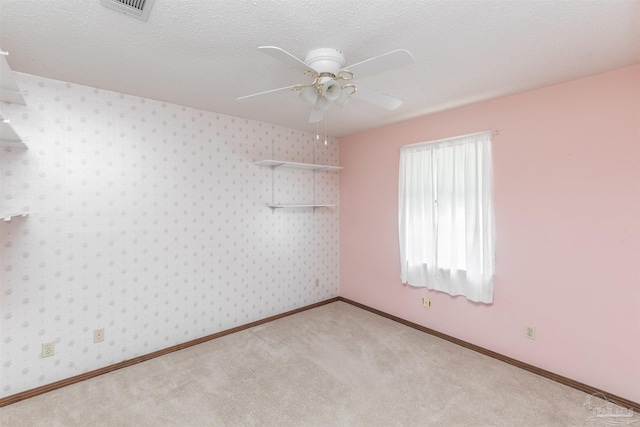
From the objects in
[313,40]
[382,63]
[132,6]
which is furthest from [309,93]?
[132,6]

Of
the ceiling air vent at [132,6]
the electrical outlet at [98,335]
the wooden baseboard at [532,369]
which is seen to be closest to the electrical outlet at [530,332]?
the wooden baseboard at [532,369]

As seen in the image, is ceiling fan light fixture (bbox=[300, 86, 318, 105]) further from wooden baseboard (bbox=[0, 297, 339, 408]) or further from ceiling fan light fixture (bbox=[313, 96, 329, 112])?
wooden baseboard (bbox=[0, 297, 339, 408])

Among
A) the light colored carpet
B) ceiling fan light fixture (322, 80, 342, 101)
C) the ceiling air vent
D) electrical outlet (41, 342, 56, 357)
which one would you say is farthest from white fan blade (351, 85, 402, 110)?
electrical outlet (41, 342, 56, 357)

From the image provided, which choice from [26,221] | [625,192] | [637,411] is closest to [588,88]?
[625,192]

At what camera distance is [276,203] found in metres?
3.75

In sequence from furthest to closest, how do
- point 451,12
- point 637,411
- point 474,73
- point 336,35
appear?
point 474,73, point 637,411, point 336,35, point 451,12

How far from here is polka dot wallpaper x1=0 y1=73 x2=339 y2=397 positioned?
225 centimetres

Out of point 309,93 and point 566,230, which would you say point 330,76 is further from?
point 566,230

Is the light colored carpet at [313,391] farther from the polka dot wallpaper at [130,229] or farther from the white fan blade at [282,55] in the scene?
the white fan blade at [282,55]

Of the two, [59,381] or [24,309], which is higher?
[24,309]

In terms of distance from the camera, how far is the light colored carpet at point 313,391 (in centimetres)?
200

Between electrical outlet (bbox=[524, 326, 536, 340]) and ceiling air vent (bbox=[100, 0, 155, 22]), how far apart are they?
11.8 ft

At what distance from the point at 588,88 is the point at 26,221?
449 centimetres

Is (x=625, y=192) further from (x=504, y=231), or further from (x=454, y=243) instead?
(x=454, y=243)
